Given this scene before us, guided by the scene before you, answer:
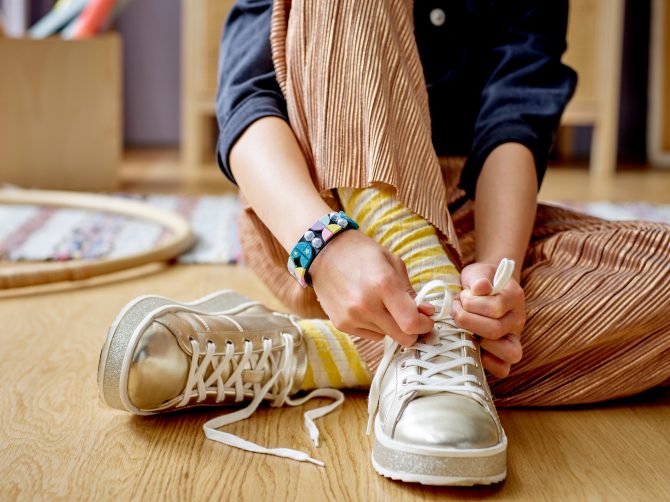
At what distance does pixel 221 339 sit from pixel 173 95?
248 cm

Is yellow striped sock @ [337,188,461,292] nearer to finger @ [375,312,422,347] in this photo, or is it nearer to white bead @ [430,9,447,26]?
finger @ [375,312,422,347]

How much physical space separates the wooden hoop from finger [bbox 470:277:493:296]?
2.31 feet

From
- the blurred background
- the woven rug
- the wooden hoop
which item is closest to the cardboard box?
the blurred background

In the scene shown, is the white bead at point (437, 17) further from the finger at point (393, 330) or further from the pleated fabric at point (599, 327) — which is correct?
the finger at point (393, 330)

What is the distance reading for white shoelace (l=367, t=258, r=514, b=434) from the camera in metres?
0.61

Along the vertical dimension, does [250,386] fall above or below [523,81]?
below

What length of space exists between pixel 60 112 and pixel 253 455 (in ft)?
5.40

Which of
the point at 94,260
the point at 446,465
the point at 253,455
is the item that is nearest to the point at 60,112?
the point at 94,260

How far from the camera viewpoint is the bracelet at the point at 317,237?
2.06 ft

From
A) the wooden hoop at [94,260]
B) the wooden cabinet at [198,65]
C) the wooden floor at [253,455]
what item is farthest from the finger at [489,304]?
the wooden cabinet at [198,65]

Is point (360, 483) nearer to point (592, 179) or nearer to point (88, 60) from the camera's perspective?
point (88, 60)

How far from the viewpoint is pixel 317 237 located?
2.08 ft

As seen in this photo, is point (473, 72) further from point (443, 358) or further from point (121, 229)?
point (121, 229)

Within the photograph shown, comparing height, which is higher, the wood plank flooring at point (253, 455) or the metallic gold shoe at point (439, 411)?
the metallic gold shoe at point (439, 411)
